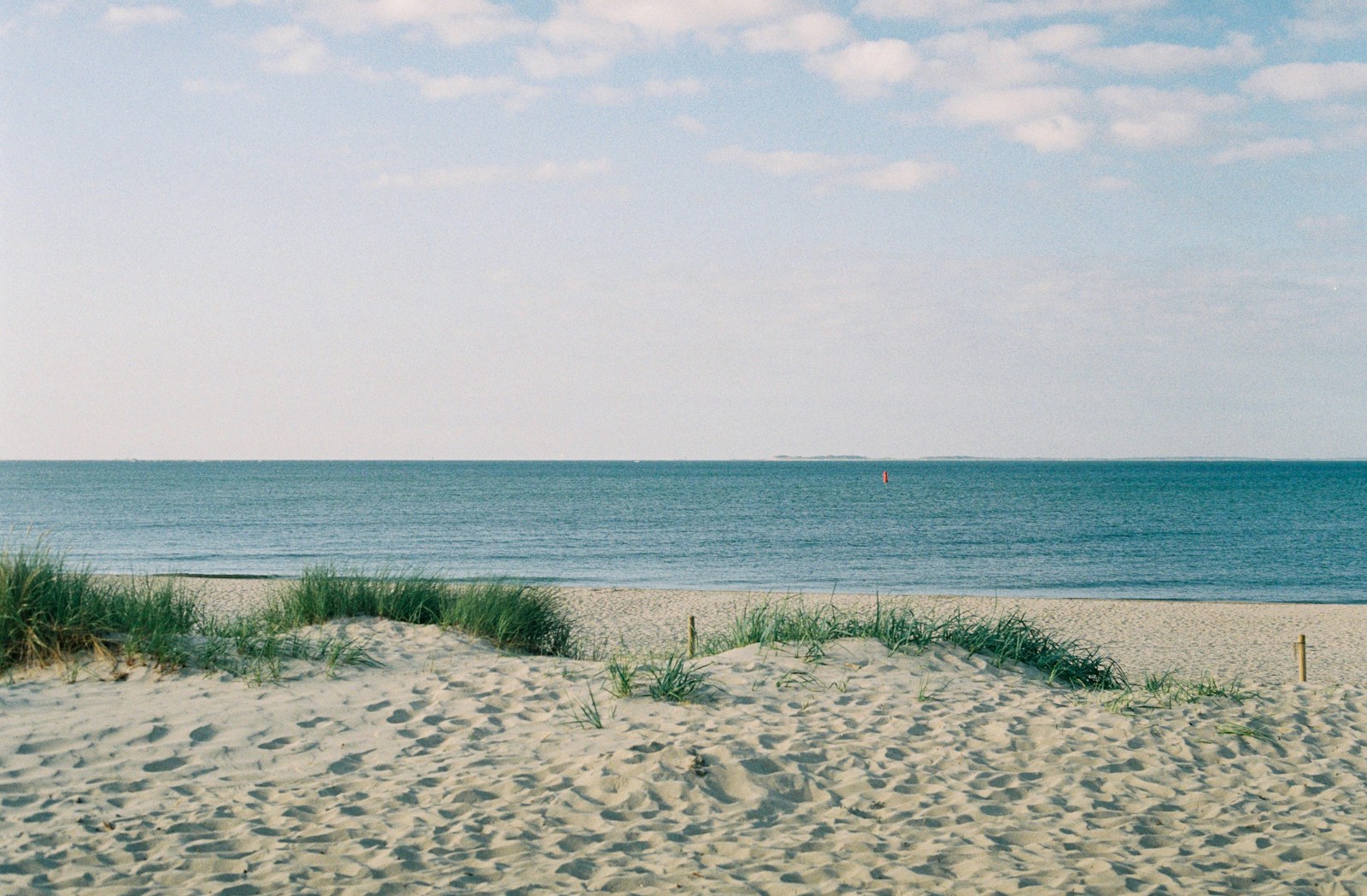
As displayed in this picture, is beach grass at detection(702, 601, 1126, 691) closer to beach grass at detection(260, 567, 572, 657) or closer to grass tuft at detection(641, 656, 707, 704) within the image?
grass tuft at detection(641, 656, 707, 704)

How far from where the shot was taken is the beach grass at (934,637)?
33.3 ft

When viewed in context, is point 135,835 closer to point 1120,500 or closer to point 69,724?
point 69,724

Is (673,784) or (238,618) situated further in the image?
(238,618)

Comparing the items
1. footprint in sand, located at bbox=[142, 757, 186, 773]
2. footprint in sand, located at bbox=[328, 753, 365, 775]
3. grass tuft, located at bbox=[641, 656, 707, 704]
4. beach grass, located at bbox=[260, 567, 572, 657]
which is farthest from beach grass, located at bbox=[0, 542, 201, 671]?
grass tuft, located at bbox=[641, 656, 707, 704]

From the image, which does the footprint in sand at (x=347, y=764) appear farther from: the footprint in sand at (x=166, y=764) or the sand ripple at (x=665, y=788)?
the footprint in sand at (x=166, y=764)

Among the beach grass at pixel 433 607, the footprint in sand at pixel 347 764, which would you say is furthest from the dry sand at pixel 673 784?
the beach grass at pixel 433 607

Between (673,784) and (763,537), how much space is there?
41.3m

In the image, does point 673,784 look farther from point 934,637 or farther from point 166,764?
point 934,637

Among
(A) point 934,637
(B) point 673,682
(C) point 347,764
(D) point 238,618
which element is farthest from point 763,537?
(C) point 347,764

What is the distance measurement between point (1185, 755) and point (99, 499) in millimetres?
82318

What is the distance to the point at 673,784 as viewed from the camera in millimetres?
6465

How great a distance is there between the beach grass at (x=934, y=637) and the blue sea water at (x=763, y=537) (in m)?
6.06

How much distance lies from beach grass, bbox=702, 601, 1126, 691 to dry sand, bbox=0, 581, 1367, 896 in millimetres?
413

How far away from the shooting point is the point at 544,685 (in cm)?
876
